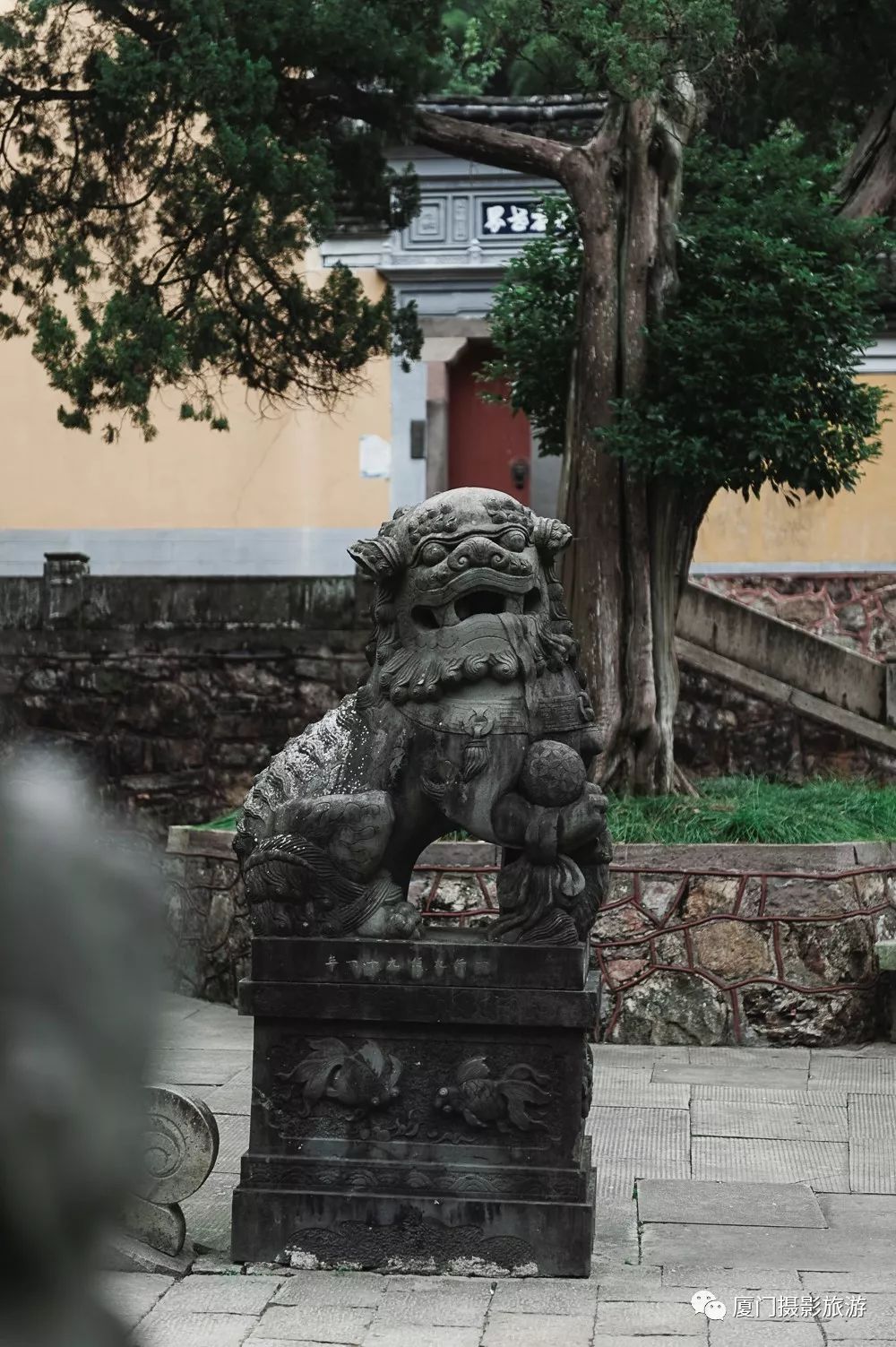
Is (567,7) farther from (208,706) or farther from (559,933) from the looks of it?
(208,706)

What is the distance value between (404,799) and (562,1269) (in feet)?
4.48

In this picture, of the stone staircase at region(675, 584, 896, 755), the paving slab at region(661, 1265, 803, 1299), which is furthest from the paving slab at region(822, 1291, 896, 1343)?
the stone staircase at region(675, 584, 896, 755)

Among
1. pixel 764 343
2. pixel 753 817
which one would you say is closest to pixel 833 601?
pixel 764 343

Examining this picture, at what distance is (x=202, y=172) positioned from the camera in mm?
10477

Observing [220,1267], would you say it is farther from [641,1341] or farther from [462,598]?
[462,598]

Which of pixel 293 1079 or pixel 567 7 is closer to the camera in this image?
pixel 293 1079

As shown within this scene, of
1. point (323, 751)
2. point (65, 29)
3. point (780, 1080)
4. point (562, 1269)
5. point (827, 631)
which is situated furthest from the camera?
point (827, 631)

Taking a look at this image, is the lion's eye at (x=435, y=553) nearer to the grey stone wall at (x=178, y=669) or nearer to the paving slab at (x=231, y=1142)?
the paving slab at (x=231, y=1142)

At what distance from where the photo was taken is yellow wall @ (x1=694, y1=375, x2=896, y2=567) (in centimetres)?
1625

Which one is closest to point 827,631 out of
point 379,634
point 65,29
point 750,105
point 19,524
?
point 750,105

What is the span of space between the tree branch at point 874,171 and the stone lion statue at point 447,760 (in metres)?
6.06

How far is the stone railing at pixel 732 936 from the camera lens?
860cm

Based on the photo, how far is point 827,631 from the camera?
16.0 metres

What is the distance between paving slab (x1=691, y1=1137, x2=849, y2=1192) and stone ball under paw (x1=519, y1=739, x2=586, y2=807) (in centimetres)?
178
